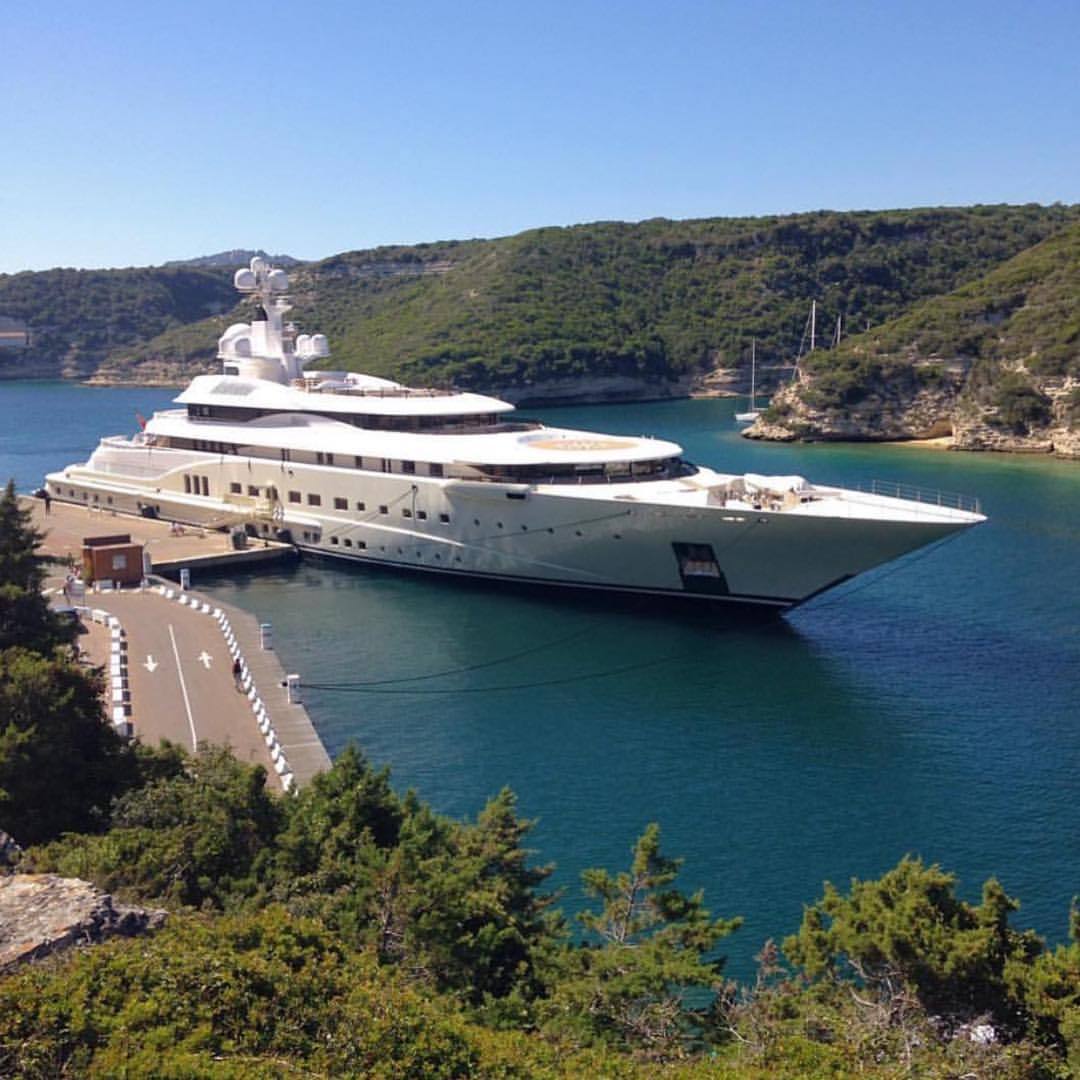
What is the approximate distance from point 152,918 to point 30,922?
879 mm

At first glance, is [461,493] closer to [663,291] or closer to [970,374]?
[970,374]

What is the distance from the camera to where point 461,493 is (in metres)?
30.6

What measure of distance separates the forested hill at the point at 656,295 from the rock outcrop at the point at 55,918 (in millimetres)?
79566

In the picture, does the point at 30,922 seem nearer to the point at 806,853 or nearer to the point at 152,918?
the point at 152,918

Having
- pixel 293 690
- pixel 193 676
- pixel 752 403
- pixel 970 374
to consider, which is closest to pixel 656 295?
pixel 752 403

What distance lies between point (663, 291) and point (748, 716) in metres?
90.1

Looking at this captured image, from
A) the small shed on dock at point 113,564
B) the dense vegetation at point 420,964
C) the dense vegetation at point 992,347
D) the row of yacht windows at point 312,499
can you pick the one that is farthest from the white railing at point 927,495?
the dense vegetation at point 420,964

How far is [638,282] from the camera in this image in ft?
358

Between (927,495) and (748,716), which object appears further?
(927,495)

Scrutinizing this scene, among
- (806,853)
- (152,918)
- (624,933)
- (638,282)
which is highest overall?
(638,282)

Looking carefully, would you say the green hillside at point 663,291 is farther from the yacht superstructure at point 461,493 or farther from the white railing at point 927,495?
the yacht superstructure at point 461,493

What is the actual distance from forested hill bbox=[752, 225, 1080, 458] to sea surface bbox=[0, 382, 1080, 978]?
89.7 ft

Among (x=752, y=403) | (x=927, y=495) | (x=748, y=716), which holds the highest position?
(x=752, y=403)

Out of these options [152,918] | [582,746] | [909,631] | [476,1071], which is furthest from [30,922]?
[909,631]
